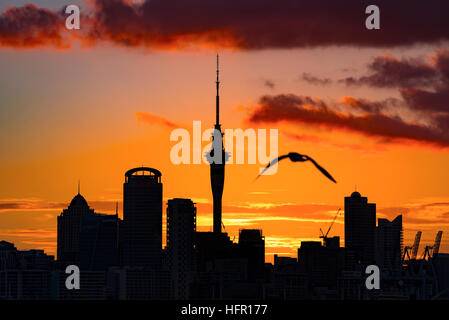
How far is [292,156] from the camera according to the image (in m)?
196
